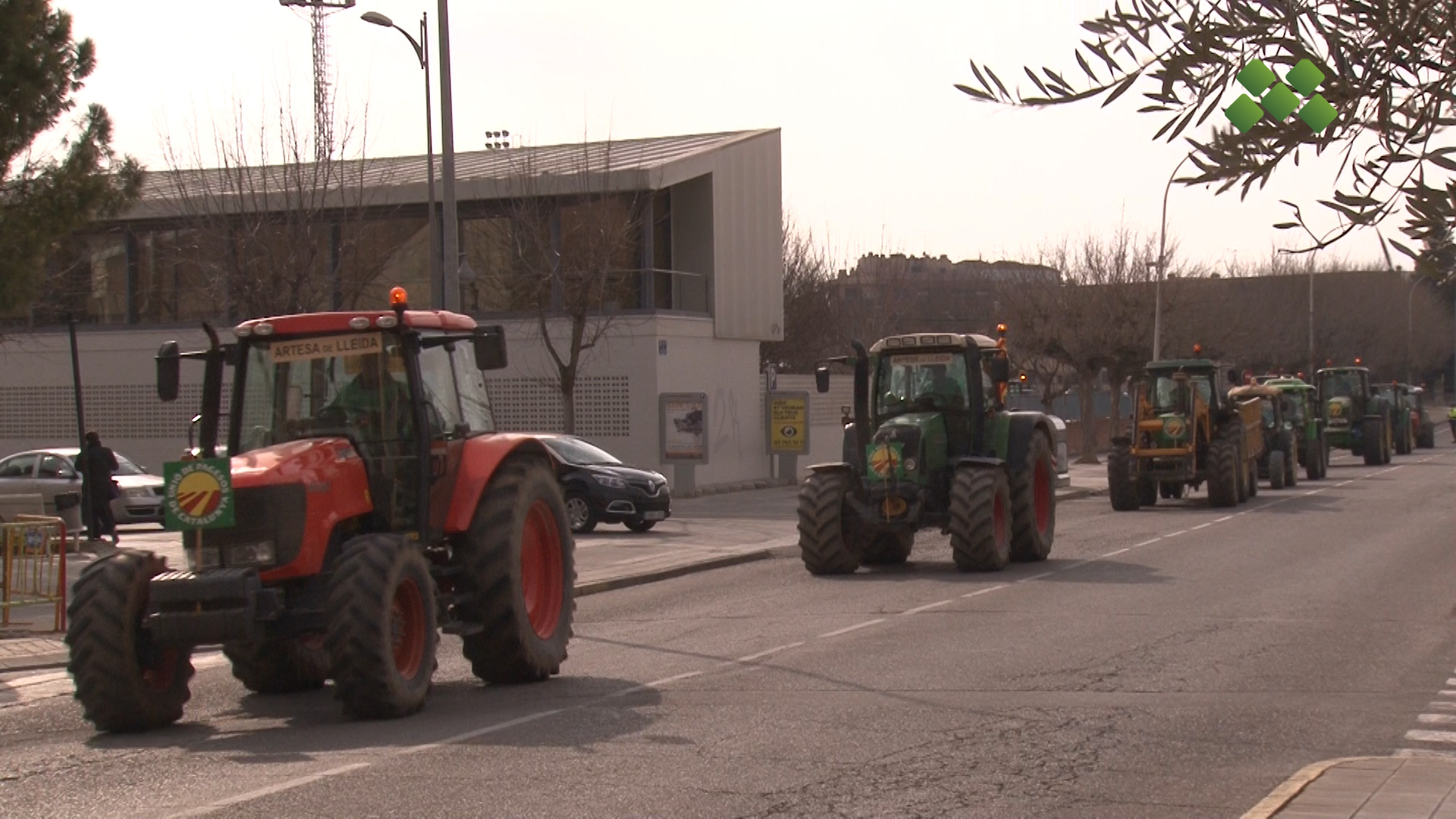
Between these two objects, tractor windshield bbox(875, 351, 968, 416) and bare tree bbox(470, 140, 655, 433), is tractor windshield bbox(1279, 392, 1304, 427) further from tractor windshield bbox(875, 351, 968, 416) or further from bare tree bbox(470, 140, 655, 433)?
tractor windshield bbox(875, 351, 968, 416)

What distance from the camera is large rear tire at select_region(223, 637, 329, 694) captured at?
1214 cm

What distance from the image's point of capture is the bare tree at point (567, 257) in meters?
35.9

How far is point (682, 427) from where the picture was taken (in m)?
35.5

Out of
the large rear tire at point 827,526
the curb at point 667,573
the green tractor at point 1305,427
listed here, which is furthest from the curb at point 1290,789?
the green tractor at point 1305,427

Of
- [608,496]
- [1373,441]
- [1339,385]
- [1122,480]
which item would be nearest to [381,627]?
[608,496]

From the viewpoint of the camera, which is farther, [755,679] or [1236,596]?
[1236,596]

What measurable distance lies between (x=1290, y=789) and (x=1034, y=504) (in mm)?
13375

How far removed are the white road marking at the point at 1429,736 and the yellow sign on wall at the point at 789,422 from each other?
2870cm

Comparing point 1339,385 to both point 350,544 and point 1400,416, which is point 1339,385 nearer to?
point 1400,416

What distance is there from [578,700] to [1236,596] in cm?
819

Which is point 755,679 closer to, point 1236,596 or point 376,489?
point 376,489

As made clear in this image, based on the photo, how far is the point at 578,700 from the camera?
37.9 ft

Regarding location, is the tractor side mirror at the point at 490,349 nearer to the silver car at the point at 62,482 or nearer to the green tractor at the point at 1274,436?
the silver car at the point at 62,482

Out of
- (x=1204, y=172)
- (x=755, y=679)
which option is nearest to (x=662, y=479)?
(x=755, y=679)
